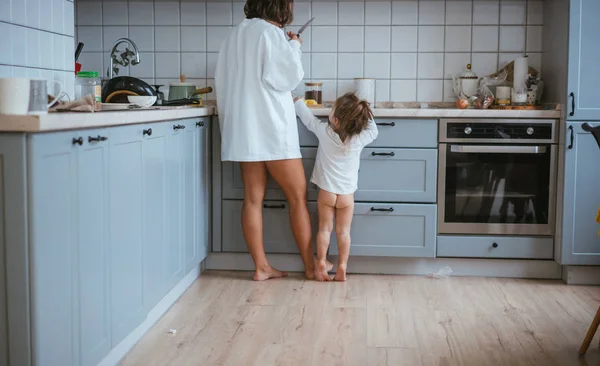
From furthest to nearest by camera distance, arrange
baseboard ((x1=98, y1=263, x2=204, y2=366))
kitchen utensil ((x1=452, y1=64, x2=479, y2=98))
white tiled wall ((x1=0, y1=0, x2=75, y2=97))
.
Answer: kitchen utensil ((x1=452, y1=64, x2=479, y2=98)) < white tiled wall ((x1=0, y1=0, x2=75, y2=97)) < baseboard ((x1=98, y1=263, x2=204, y2=366))

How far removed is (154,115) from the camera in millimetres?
2920

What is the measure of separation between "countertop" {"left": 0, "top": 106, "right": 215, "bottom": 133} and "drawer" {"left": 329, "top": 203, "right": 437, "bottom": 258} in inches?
52.0

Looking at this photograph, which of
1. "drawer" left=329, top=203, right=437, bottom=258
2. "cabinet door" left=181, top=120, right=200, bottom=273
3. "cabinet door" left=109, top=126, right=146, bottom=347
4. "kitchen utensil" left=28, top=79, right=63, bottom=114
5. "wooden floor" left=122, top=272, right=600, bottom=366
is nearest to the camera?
"kitchen utensil" left=28, top=79, right=63, bottom=114

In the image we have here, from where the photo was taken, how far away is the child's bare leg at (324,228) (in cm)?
396

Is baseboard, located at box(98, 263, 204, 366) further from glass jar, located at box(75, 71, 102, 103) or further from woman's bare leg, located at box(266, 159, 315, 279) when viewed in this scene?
glass jar, located at box(75, 71, 102, 103)

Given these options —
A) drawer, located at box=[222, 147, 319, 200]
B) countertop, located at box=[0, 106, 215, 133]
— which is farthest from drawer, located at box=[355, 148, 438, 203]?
countertop, located at box=[0, 106, 215, 133]

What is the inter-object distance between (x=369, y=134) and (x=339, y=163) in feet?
0.68

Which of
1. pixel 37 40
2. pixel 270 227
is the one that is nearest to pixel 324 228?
pixel 270 227

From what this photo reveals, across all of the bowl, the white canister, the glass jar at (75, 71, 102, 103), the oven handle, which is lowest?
the oven handle

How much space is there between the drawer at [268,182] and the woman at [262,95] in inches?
6.0

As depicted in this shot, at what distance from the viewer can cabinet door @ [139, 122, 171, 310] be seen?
285cm

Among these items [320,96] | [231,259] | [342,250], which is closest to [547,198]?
[342,250]

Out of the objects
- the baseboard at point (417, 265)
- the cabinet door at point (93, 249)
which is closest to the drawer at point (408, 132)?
the baseboard at point (417, 265)

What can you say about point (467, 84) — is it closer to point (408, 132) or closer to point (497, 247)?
point (408, 132)
